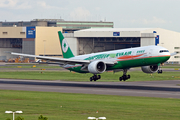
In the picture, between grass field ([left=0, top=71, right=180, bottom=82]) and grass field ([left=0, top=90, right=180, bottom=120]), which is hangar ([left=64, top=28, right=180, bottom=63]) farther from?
grass field ([left=0, top=90, right=180, bottom=120])

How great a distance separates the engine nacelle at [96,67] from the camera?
2274 inches

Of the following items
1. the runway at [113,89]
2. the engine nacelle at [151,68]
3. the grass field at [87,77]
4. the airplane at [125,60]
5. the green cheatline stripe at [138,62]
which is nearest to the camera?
the runway at [113,89]

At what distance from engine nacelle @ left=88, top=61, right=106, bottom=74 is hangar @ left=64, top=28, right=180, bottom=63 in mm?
111820

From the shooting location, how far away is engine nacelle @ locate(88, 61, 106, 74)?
189 ft

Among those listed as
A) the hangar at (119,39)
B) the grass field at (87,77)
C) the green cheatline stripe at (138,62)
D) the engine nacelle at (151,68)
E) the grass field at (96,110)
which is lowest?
the grass field at (96,110)

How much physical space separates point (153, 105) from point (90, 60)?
31269 mm

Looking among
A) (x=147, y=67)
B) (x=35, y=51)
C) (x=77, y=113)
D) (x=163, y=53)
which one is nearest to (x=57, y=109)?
(x=77, y=113)

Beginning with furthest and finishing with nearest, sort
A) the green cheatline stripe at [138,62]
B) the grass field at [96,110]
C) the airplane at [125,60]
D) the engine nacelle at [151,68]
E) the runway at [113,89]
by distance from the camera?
the engine nacelle at [151,68] < the airplane at [125,60] < the green cheatline stripe at [138,62] < the runway at [113,89] < the grass field at [96,110]

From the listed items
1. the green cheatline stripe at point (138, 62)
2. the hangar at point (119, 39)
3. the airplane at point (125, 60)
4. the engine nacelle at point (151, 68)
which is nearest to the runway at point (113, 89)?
the engine nacelle at point (151, 68)

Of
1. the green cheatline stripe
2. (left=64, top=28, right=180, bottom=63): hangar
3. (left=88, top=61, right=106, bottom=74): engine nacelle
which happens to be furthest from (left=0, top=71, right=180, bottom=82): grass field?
(left=64, top=28, right=180, bottom=63): hangar

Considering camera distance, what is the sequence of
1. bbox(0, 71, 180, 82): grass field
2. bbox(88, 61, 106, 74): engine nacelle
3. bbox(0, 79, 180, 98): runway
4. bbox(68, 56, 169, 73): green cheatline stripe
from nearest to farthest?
bbox(0, 79, 180, 98): runway → bbox(68, 56, 169, 73): green cheatline stripe → bbox(88, 61, 106, 74): engine nacelle → bbox(0, 71, 180, 82): grass field

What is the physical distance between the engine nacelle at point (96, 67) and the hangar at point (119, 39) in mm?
111820

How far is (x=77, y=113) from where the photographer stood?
94.4ft

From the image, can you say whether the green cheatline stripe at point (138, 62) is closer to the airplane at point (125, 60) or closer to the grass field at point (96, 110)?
the airplane at point (125, 60)
